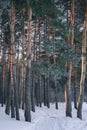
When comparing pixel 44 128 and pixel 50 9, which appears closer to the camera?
pixel 44 128

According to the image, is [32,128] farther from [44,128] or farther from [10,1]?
[10,1]

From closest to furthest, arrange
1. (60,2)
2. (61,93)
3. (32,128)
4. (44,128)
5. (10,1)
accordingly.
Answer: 1. (32,128)
2. (44,128)
3. (10,1)
4. (60,2)
5. (61,93)

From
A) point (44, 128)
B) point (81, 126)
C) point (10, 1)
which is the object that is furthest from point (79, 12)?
point (44, 128)

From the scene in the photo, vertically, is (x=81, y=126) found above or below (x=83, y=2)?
below

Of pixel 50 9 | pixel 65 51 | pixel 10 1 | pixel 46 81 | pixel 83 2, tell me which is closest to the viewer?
pixel 10 1

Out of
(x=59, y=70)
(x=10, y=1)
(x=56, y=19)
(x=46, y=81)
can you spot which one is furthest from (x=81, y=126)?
(x=46, y=81)

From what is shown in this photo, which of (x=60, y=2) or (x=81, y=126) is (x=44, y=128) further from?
(x=60, y=2)

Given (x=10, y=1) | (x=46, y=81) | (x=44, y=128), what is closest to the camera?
(x=44, y=128)

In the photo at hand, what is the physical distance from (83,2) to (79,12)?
52.5 inches

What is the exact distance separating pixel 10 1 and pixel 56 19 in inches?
142

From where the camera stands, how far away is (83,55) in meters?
20.4

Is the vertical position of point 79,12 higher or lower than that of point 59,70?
higher

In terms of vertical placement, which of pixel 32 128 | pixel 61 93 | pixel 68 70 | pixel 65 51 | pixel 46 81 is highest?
pixel 65 51

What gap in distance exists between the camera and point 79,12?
22.5 metres
